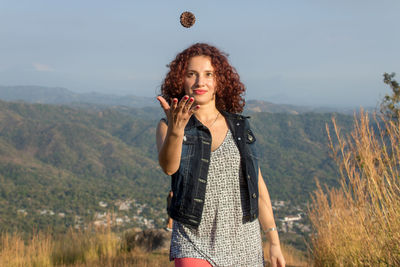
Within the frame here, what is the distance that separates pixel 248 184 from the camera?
1.73m

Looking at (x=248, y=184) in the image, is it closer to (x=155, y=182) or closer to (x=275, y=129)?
(x=155, y=182)

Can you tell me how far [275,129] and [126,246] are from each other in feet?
360

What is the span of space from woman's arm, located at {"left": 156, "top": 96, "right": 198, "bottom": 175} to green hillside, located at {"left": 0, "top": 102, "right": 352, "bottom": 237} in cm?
3424

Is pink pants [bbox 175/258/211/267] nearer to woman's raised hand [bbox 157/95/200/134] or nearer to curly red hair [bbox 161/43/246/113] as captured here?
woman's raised hand [bbox 157/95/200/134]

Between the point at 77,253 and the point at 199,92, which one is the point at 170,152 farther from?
the point at 77,253

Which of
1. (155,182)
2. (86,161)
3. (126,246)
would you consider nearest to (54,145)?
(86,161)

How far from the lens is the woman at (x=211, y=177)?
1624 mm

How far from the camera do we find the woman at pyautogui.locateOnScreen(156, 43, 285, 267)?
1624 mm

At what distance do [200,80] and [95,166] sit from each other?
91.8 m

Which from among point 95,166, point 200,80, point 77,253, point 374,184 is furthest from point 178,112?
point 95,166

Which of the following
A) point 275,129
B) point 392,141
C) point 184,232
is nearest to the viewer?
point 184,232

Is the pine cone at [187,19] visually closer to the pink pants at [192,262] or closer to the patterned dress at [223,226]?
the patterned dress at [223,226]

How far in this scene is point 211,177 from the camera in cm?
168

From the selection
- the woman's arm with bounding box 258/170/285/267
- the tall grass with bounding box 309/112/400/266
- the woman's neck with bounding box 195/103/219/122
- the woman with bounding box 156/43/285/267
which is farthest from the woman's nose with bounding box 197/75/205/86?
the tall grass with bounding box 309/112/400/266
